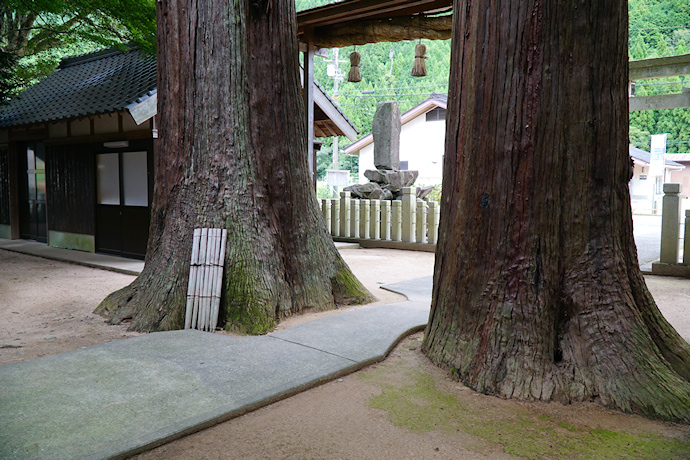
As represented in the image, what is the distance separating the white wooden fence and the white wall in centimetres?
1457

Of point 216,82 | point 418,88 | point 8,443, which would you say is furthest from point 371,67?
point 8,443

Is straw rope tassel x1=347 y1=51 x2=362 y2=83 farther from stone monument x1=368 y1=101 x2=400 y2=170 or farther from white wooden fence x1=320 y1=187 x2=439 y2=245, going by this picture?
stone monument x1=368 y1=101 x2=400 y2=170

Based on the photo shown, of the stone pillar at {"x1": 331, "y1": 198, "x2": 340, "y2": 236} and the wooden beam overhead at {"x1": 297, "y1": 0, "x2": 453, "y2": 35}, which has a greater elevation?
the wooden beam overhead at {"x1": 297, "y1": 0, "x2": 453, "y2": 35}

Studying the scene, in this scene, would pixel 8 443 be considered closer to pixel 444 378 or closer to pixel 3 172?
pixel 444 378

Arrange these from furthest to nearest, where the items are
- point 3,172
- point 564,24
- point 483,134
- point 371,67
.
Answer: point 371,67 < point 3,172 < point 483,134 < point 564,24

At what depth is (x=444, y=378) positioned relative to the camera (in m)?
3.44

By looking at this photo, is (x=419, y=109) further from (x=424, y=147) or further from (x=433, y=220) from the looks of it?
(x=433, y=220)

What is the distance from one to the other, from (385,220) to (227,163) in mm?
7422

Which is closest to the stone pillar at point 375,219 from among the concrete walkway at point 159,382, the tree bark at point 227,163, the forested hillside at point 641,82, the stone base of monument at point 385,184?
the stone base of monument at point 385,184

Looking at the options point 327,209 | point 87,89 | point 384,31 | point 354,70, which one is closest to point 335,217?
point 327,209

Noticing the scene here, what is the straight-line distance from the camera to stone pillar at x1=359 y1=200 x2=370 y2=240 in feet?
40.2

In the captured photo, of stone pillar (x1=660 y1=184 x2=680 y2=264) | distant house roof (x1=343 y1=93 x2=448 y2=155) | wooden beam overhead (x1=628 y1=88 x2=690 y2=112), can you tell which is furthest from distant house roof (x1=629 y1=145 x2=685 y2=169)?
stone pillar (x1=660 y1=184 x2=680 y2=264)

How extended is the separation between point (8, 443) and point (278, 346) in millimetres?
1914

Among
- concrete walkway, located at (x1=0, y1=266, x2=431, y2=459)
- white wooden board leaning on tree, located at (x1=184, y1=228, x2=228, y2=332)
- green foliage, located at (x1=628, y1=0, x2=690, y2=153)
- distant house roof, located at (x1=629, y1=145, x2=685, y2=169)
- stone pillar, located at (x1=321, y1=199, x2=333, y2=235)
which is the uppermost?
green foliage, located at (x1=628, y1=0, x2=690, y2=153)
